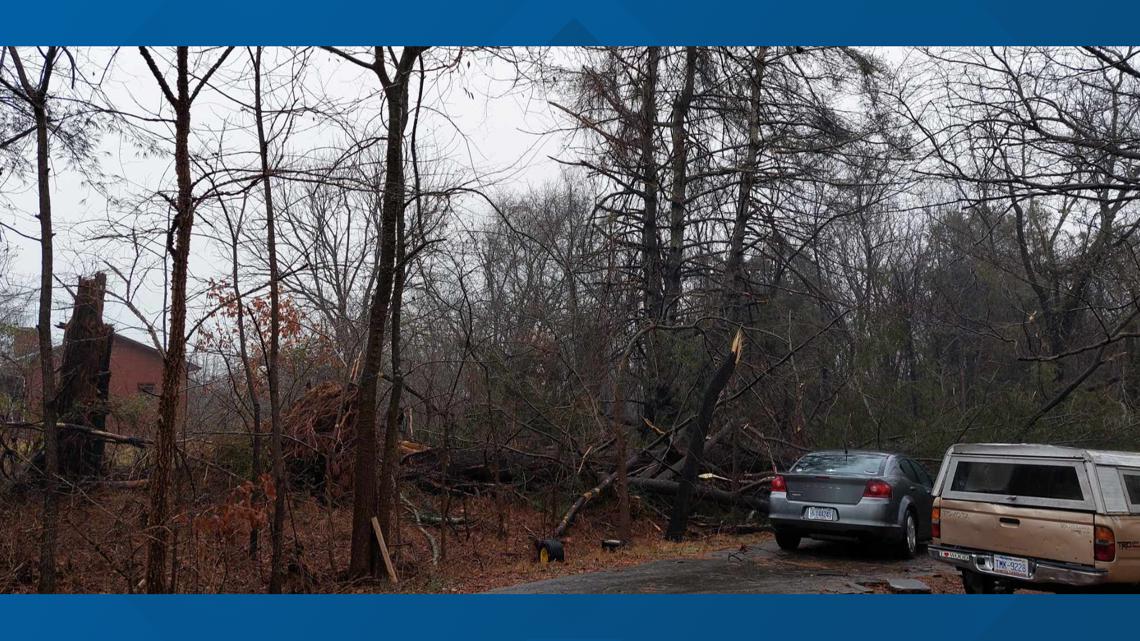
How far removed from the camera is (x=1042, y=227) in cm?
1708

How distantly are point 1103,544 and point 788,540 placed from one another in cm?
478

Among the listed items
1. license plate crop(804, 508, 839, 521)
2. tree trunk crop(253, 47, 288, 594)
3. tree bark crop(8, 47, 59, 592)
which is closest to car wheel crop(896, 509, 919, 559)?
license plate crop(804, 508, 839, 521)

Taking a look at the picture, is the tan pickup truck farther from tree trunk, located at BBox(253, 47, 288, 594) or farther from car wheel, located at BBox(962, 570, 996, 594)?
tree trunk, located at BBox(253, 47, 288, 594)

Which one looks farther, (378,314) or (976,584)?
(378,314)

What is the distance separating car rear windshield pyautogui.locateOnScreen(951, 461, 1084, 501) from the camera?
22.8 ft

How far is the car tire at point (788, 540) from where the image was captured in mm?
10844

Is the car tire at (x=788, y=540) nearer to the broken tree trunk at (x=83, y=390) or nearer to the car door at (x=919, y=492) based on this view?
the car door at (x=919, y=492)

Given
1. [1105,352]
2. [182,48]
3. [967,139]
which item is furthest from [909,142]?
[182,48]

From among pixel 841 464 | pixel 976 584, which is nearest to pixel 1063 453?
pixel 976 584

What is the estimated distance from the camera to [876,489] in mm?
9867

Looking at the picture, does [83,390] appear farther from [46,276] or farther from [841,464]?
[841,464]

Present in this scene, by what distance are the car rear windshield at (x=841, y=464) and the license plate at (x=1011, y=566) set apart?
119 inches

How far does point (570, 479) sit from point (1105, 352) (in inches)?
397

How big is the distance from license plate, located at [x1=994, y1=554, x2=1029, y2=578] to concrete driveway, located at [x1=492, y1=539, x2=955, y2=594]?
1528 millimetres
